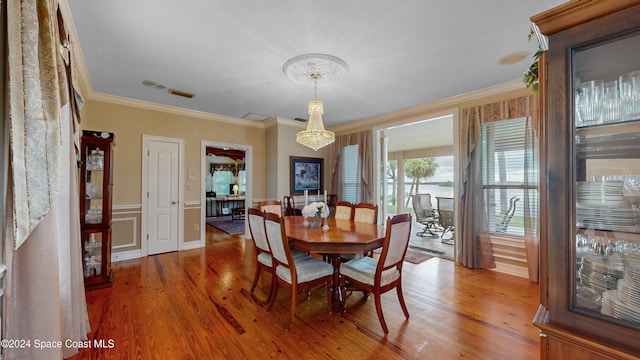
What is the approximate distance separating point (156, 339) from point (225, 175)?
7.79 metres

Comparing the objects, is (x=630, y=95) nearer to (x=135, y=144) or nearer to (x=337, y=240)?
Result: (x=337, y=240)

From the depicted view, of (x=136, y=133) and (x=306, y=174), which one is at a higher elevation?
(x=136, y=133)

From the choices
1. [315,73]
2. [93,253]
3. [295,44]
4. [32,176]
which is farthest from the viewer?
[93,253]

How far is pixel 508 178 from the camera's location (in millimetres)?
3443

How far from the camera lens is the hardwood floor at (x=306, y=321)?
6.16 feet

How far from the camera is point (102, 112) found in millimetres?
3895

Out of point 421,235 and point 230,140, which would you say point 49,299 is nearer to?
point 230,140

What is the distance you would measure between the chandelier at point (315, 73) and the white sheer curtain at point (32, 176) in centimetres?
191

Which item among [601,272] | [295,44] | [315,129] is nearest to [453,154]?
[315,129]

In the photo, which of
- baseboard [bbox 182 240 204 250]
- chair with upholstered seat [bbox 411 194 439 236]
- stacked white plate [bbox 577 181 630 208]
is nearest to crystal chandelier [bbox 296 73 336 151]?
stacked white plate [bbox 577 181 630 208]

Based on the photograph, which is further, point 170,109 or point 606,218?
point 170,109

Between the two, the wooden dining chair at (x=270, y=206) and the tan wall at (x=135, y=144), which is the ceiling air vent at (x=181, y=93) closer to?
the tan wall at (x=135, y=144)

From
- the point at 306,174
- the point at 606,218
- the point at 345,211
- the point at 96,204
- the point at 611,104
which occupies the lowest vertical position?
the point at 345,211

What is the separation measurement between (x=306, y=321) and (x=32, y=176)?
6.94ft
